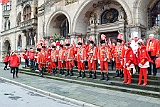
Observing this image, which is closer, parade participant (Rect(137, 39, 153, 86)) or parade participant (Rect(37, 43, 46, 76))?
parade participant (Rect(137, 39, 153, 86))

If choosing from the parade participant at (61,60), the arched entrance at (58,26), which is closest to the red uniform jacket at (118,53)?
the parade participant at (61,60)

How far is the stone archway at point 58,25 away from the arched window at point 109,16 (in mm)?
4317

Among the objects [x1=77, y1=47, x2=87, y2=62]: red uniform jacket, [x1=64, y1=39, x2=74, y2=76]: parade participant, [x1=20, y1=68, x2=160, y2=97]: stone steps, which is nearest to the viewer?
[x1=20, y1=68, x2=160, y2=97]: stone steps

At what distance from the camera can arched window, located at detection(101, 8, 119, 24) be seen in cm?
1530

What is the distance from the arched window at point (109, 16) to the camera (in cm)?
1530

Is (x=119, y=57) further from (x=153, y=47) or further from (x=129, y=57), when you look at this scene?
(x=153, y=47)

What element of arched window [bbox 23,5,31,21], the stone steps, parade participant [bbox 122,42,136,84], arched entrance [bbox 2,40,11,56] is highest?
arched window [bbox 23,5,31,21]

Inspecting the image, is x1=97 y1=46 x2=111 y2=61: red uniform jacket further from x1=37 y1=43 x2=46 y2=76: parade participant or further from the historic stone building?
x1=37 y1=43 x2=46 y2=76: parade participant

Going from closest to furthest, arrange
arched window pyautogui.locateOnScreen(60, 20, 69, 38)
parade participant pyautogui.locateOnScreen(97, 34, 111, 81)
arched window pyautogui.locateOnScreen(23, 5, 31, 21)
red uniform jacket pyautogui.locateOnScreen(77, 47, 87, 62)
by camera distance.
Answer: parade participant pyautogui.locateOnScreen(97, 34, 111, 81)
red uniform jacket pyautogui.locateOnScreen(77, 47, 87, 62)
arched window pyautogui.locateOnScreen(60, 20, 69, 38)
arched window pyautogui.locateOnScreen(23, 5, 31, 21)

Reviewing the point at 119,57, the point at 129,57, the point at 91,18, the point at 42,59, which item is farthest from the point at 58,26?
the point at 129,57

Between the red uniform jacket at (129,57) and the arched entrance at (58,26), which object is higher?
the arched entrance at (58,26)

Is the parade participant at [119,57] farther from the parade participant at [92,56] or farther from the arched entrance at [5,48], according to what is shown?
the arched entrance at [5,48]

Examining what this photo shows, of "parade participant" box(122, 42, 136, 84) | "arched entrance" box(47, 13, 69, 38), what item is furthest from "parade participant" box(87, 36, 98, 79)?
"arched entrance" box(47, 13, 69, 38)

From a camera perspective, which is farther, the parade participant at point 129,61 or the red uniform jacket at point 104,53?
the red uniform jacket at point 104,53
